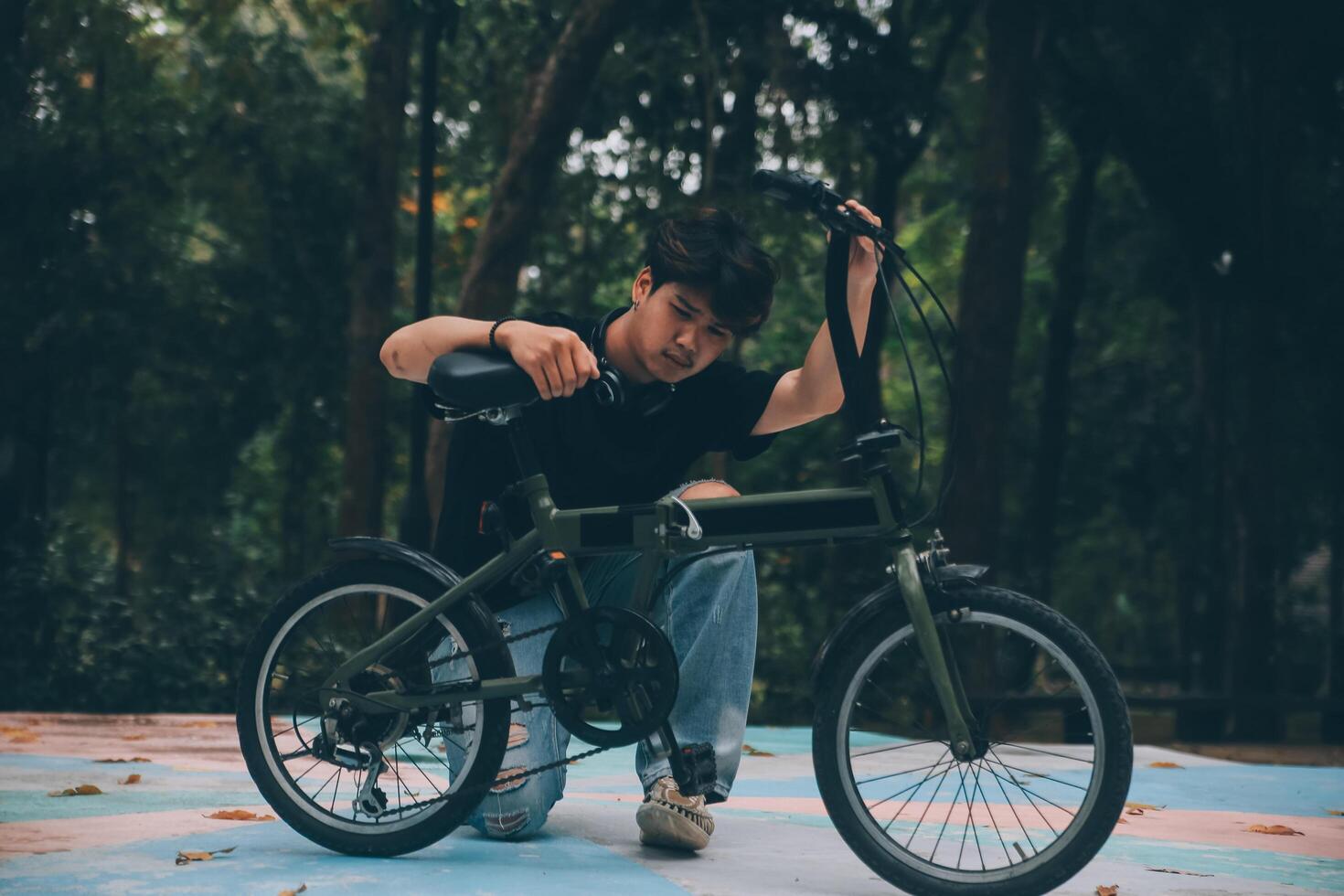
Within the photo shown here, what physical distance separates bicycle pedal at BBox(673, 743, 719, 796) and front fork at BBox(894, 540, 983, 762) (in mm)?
642

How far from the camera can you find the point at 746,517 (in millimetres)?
3354

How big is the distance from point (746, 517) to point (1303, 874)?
1656 mm

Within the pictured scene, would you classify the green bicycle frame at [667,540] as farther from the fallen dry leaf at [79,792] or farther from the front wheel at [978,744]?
the fallen dry leaf at [79,792]

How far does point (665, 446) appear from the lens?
3.83m

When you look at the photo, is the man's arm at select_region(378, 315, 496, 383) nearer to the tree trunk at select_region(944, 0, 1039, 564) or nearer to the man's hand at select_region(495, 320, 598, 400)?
the man's hand at select_region(495, 320, 598, 400)

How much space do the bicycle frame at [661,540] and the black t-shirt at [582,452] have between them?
25 cm

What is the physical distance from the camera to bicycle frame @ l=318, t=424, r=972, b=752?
3213mm

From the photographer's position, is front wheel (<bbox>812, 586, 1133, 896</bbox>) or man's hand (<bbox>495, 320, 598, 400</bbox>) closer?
front wheel (<bbox>812, 586, 1133, 896</bbox>)

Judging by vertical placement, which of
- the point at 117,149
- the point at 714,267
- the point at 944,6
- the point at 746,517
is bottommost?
the point at 746,517

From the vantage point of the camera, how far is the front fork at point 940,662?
10.4 feet

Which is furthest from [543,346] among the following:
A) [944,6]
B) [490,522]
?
[944,6]

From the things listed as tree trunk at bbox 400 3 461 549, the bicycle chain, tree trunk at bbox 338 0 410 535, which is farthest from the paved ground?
tree trunk at bbox 338 0 410 535

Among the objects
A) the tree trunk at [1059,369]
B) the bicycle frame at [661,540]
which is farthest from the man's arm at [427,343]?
the tree trunk at [1059,369]

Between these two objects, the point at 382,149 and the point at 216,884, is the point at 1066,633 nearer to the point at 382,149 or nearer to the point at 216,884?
the point at 216,884
